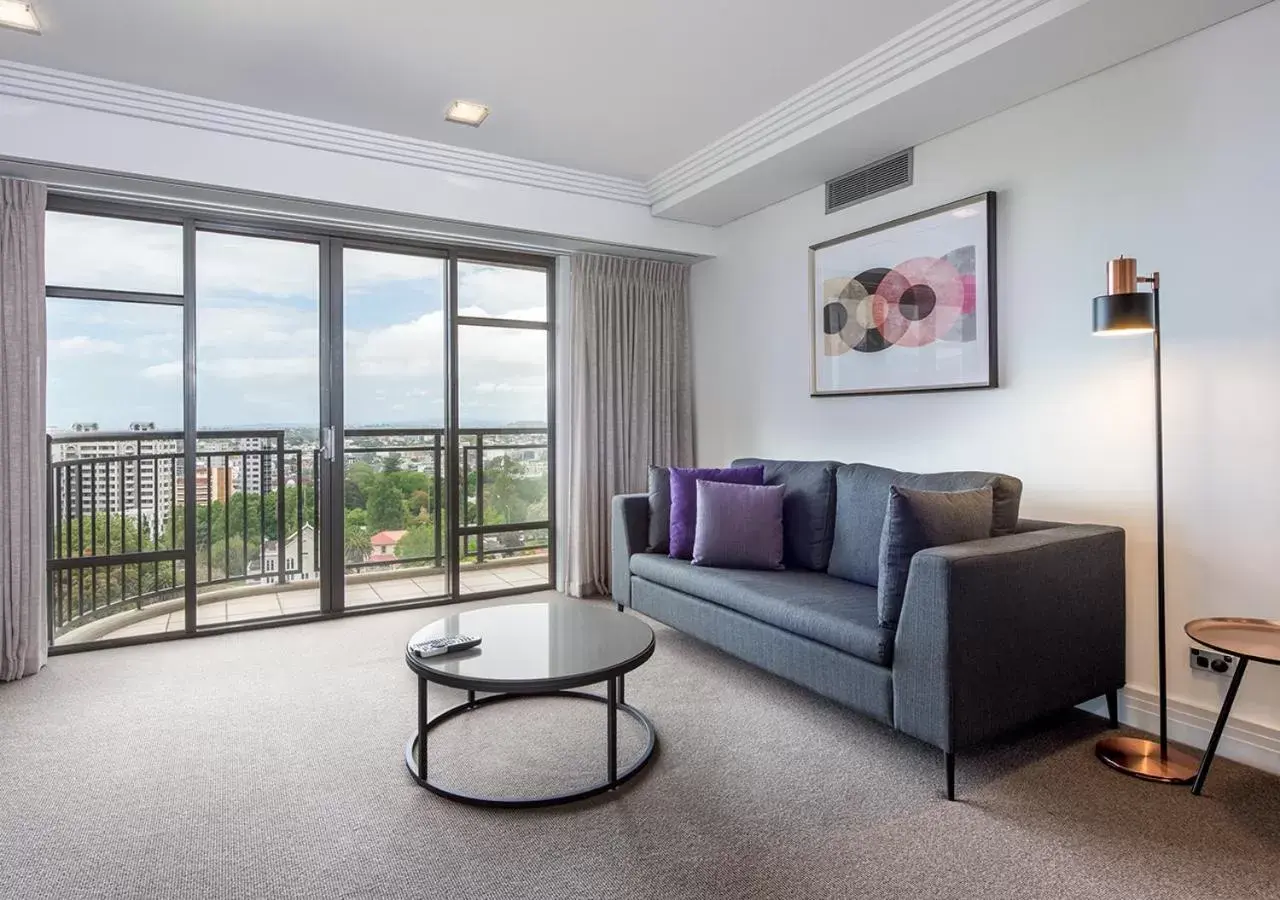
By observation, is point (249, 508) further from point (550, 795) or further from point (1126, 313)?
point (1126, 313)

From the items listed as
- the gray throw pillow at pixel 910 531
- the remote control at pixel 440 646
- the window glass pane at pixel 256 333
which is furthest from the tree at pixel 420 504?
the gray throw pillow at pixel 910 531

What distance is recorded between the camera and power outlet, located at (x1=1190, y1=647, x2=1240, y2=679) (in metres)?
2.37

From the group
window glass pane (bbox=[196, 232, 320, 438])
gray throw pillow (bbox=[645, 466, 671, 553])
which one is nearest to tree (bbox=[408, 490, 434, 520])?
window glass pane (bbox=[196, 232, 320, 438])

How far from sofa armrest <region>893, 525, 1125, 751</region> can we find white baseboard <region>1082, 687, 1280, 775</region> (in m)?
0.24

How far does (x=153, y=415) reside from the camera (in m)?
3.75

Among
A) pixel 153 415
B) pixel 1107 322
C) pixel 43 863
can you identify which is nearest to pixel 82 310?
pixel 153 415

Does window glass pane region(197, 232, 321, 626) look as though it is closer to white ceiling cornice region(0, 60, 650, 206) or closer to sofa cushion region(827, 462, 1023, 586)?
white ceiling cornice region(0, 60, 650, 206)

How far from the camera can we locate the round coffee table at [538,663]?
2053 millimetres

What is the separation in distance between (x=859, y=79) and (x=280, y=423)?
11.5 ft

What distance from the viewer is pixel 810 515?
134 inches

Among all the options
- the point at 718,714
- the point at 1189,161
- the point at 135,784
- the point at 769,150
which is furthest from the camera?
the point at 769,150

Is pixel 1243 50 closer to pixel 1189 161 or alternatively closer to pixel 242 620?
pixel 1189 161

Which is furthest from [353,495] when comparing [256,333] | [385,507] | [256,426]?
[256,333]

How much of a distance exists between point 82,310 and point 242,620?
1815 millimetres
